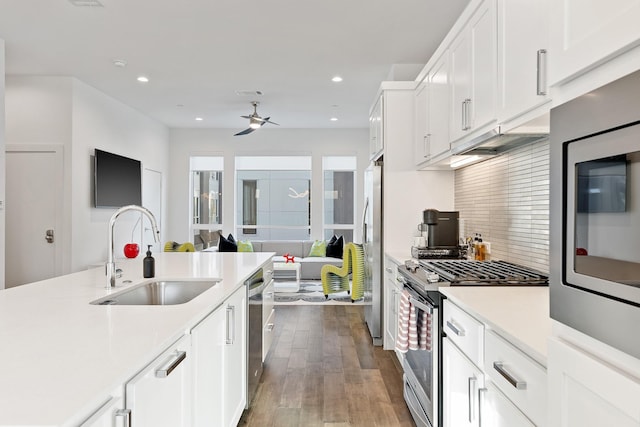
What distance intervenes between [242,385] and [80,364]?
153 cm

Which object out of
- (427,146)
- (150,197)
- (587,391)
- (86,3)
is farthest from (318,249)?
(587,391)

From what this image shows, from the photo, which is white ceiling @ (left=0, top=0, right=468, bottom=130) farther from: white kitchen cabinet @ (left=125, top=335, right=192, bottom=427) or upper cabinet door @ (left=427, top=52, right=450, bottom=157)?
white kitchen cabinet @ (left=125, top=335, right=192, bottom=427)

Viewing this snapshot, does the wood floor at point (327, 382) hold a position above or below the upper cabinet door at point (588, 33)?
below

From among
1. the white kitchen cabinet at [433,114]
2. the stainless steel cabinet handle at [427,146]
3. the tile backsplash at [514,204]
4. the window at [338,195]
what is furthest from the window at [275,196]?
the tile backsplash at [514,204]

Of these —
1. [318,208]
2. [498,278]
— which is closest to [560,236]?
[498,278]

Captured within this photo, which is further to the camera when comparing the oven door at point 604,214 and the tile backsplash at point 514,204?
the tile backsplash at point 514,204

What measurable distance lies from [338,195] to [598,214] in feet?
24.2

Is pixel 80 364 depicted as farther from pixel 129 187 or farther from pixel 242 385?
pixel 129 187

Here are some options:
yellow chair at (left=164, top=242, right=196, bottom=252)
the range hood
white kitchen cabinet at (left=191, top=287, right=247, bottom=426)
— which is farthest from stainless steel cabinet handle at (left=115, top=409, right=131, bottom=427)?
yellow chair at (left=164, top=242, right=196, bottom=252)

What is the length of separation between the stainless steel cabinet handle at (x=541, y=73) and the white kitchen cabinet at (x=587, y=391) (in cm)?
107

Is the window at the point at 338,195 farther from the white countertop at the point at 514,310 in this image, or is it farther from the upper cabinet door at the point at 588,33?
the upper cabinet door at the point at 588,33

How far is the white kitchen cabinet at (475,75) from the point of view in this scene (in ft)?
6.46

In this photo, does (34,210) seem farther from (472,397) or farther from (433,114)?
(472,397)

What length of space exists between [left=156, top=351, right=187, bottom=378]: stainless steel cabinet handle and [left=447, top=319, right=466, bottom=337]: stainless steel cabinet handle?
1.04 metres
